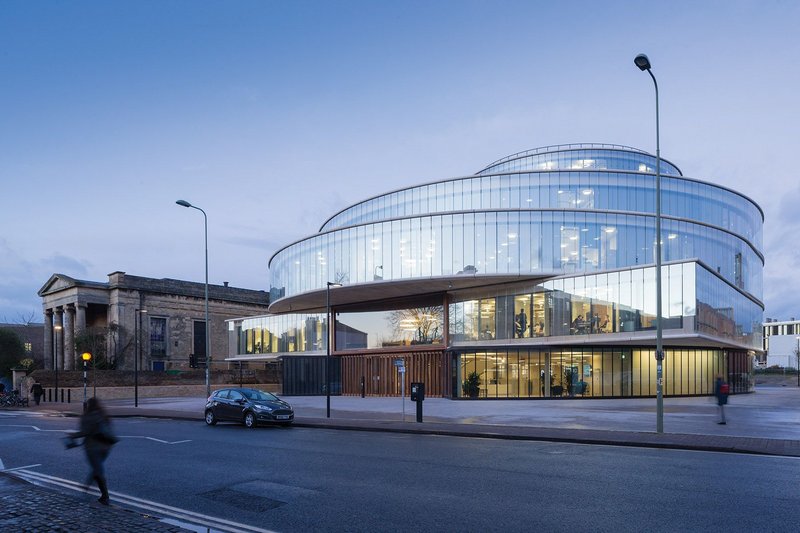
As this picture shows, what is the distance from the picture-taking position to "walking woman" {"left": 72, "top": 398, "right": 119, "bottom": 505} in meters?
9.82

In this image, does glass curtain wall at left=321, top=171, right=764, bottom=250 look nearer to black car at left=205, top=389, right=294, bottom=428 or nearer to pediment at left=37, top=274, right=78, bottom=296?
black car at left=205, top=389, right=294, bottom=428

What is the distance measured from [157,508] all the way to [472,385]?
3766cm

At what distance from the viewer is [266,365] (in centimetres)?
7969

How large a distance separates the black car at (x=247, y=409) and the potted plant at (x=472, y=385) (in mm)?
22519

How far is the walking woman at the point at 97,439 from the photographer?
9.82 meters

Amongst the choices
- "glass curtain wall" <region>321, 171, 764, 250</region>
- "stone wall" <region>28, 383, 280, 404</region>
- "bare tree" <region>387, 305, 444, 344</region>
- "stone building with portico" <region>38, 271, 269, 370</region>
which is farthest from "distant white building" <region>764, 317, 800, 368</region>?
"stone wall" <region>28, 383, 280, 404</region>

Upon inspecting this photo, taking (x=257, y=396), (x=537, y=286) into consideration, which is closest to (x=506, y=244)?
(x=537, y=286)

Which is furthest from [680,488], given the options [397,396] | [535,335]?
[397,396]

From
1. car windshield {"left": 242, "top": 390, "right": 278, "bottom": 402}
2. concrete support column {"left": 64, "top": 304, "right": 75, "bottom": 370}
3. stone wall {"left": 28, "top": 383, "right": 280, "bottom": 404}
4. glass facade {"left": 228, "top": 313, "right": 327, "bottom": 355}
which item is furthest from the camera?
concrete support column {"left": 64, "top": 304, "right": 75, "bottom": 370}

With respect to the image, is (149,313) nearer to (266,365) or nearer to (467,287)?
(266,365)

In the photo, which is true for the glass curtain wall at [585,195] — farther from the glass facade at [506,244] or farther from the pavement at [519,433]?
the pavement at [519,433]

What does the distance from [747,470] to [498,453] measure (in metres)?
5.39

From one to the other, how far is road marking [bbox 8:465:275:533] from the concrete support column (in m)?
75.1

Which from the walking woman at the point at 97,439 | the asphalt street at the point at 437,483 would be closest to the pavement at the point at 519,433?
the walking woman at the point at 97,439
